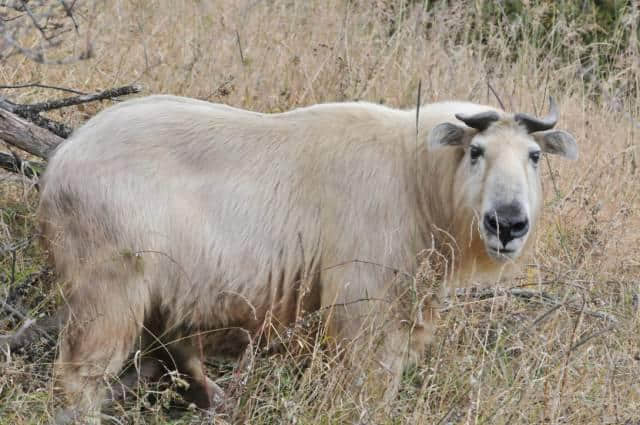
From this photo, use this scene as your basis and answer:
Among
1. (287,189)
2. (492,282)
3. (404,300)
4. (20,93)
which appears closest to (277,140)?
(287,189)

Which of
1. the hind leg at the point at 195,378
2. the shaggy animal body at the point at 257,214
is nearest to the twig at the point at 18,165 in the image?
the shaggy animal body at the point at 257,214

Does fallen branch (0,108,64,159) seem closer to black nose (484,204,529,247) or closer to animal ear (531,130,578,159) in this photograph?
black nose (484,204,529,247)

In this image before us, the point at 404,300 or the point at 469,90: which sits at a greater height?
the point at 469,90

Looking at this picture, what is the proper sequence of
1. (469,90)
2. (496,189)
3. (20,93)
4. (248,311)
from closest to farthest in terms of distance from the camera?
(496,189) → (248,311) → (20,93) → (469,90)

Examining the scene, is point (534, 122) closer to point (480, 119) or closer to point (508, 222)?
point (480, 119)

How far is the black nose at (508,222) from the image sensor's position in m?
3.91

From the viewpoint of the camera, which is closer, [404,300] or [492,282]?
[404,300]

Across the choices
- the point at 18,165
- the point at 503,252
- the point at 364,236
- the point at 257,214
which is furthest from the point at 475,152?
the point at 18,165

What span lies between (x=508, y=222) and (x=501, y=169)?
0.27 m

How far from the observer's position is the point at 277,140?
4.41 meters

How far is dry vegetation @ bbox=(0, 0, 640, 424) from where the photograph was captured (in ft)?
12.4

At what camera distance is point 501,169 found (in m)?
4.05

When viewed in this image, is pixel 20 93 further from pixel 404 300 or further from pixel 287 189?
pixel 404 300

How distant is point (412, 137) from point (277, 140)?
0.65 m
